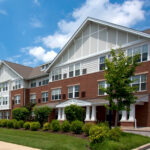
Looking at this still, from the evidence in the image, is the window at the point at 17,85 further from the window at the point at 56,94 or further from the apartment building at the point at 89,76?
the window at the point at 56,94

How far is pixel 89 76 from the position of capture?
26.9 meters

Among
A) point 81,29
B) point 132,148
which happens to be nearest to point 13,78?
point 81,29

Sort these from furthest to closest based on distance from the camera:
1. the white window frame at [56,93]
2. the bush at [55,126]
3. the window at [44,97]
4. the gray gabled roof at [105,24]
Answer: the window at [44,97] < the white window frame at [56,93] < the gray gabled roof at [105,24] < the bush at [55,126]

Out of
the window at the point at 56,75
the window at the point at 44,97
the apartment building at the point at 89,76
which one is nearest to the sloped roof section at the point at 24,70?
the apartment building at the point at 89,76

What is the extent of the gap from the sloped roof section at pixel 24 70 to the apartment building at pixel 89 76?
34cm

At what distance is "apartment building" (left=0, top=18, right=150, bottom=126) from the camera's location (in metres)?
21.2

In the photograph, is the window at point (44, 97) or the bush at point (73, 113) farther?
the window at point (44, 97)

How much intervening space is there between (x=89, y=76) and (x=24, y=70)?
18.7m

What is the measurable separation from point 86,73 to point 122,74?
1335 cm

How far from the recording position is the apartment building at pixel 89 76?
2123 cm

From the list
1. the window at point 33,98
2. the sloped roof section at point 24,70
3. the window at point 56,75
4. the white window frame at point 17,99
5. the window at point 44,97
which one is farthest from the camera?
the white window frame at point 17,99

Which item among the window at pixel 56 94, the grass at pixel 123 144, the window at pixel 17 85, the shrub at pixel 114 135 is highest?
the window at pixel 17 85

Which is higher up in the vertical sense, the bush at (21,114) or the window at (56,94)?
the window at (56,94)

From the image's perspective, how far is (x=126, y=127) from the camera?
1998cm
